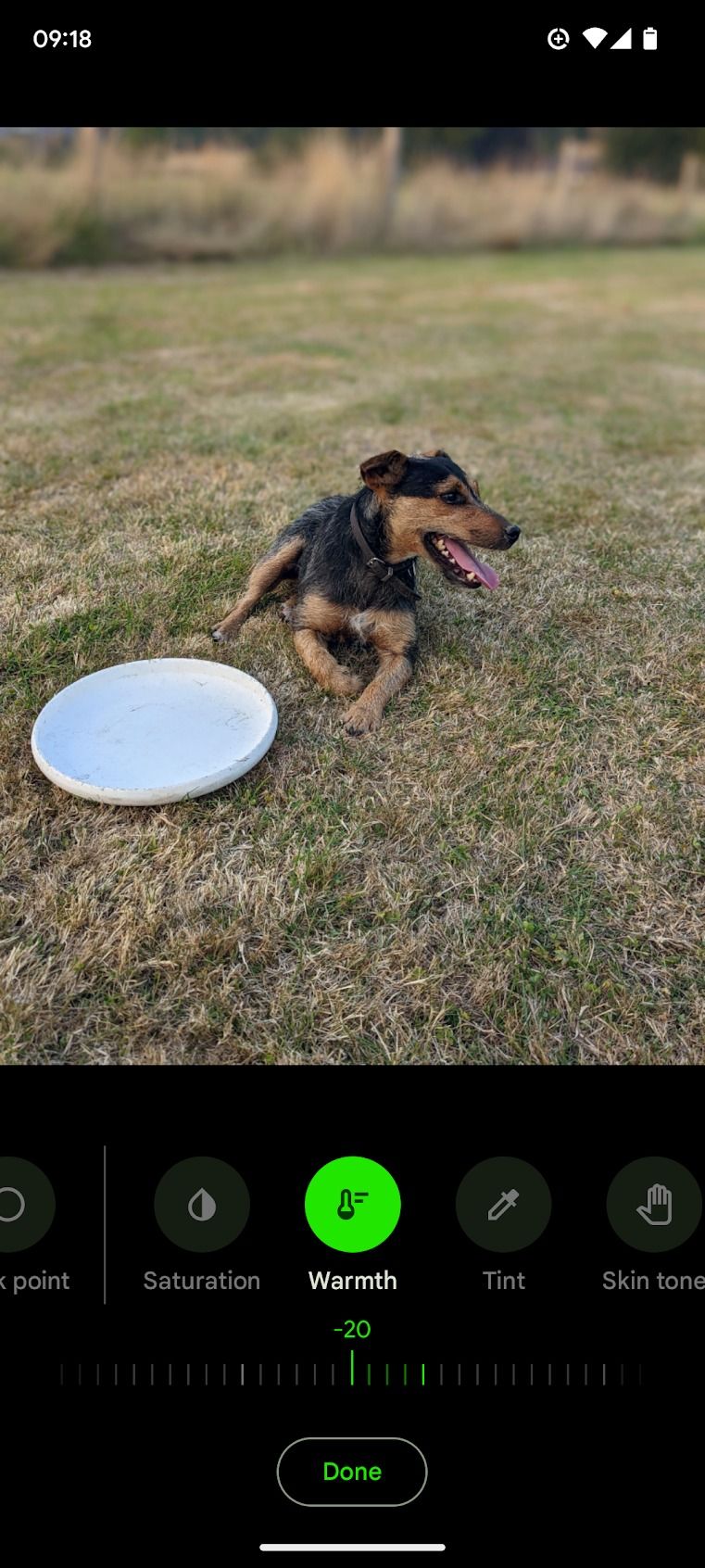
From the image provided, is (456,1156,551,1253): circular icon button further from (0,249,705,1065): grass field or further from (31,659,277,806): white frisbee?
(31,659,277,806): white frisbee

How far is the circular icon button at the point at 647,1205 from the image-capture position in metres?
0.96

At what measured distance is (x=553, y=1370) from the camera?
90cm

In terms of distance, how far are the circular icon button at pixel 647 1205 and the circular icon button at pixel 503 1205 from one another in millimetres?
72

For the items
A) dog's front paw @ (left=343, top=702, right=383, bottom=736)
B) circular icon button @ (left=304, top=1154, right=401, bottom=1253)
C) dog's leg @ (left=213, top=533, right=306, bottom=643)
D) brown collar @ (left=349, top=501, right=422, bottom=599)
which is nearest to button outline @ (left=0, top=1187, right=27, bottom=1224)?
circular icon button @ (left=304, top=1154, right=401, bottom=1253)

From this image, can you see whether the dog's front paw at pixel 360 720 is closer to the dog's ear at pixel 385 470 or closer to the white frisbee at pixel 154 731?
the white frisbee at pixel 154 731

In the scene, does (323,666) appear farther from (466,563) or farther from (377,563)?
(466,563)

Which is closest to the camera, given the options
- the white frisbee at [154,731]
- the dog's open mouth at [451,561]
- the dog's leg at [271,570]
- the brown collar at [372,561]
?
the white frisbee at [154,731]

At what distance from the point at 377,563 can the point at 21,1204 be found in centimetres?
272

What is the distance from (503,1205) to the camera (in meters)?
0.95

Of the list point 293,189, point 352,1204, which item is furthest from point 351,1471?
point 293,189

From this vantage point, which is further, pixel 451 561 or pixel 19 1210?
pixel 451 561
